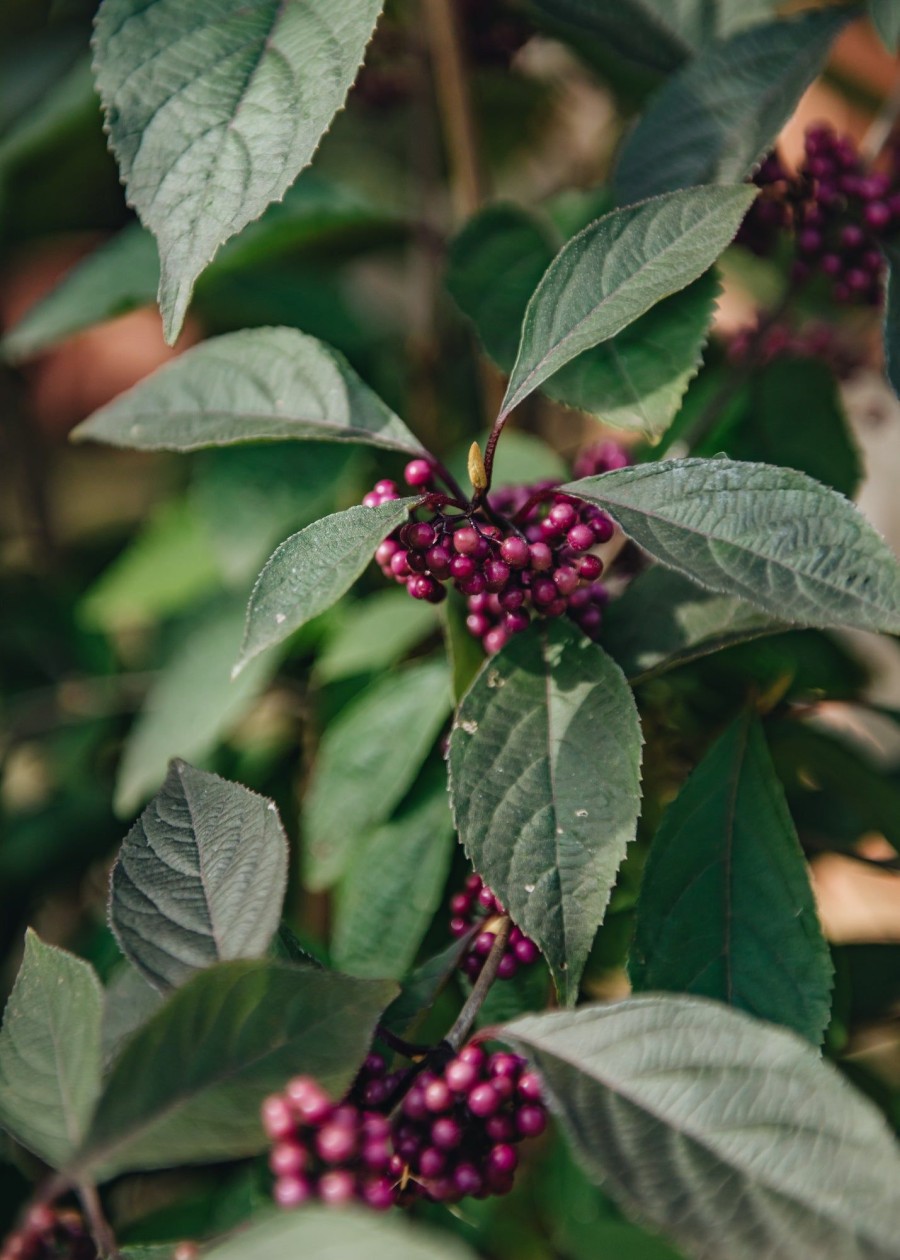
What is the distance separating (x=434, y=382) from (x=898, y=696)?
972mm

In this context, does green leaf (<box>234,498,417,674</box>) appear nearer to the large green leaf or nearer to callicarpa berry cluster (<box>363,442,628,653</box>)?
callicarpa berry cluster (<box>363,442,628,653</box>)

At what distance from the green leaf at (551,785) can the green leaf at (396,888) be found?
23 cm

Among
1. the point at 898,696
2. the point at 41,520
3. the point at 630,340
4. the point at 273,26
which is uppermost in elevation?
the point at 273,26

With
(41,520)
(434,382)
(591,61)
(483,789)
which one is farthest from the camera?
(41,520)

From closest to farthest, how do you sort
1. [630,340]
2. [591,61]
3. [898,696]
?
[630,340], [591,61], [898,696]

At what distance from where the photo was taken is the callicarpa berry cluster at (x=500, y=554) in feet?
1.79

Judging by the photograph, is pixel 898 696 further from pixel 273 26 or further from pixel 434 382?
pixel 273 26

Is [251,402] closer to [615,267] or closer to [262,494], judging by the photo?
[615,267]

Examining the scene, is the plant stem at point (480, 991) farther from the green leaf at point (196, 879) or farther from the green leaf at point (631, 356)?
the green leaf at point (631, 356)

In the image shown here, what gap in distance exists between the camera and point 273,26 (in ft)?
2.05

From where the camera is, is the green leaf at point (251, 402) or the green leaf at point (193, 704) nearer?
the green leaf at point (251, 402)

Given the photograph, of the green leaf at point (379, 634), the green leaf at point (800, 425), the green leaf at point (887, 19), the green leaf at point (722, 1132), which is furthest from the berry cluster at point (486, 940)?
the green leaf at point (887, 19)

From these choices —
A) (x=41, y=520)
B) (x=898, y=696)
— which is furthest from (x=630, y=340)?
(x=898, y=696)

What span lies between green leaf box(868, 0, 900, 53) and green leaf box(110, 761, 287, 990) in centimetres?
60
